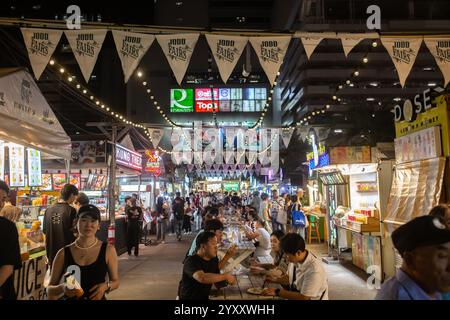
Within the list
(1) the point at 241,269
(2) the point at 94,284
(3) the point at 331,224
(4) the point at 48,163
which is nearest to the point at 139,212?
(4) the point at 48,163

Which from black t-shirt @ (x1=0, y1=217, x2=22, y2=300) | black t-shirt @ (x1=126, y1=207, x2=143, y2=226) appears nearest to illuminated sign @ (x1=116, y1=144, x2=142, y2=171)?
black t-shirt @ (x1=126, y1=207, x2=143, y2=226)

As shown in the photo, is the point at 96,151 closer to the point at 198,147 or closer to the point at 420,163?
the point at 198,147

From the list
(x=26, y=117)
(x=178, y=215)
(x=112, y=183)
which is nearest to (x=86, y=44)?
(x=26, y=117)

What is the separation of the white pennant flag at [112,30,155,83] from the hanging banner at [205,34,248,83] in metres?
1.06

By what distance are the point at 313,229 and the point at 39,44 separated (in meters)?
12.5

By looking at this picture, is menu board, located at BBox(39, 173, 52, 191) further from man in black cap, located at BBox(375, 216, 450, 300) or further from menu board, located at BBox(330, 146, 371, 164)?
man in black cap, located at BBox(375, 216, 450, 300)

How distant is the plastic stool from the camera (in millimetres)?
15328

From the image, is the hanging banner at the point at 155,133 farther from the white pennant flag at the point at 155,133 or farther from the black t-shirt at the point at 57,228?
the black t-shirt at the point at 57,228

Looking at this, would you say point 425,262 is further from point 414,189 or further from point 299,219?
point 299,219

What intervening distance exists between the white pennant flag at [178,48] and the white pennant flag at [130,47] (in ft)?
0.89

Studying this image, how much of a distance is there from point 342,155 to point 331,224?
3492 mm

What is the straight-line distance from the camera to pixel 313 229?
612 inches

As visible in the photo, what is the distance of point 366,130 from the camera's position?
50.6ft
